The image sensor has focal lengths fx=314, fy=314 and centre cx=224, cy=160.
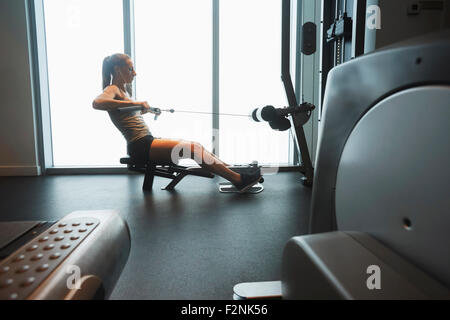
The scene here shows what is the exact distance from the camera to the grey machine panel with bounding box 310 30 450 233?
0.36 meters

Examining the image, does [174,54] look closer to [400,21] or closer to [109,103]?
[109,103]

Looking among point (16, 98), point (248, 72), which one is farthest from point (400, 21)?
point (16, 98)

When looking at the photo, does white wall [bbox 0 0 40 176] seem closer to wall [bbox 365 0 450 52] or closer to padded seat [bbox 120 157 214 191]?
padded seat [bbox 120 157 214 191]

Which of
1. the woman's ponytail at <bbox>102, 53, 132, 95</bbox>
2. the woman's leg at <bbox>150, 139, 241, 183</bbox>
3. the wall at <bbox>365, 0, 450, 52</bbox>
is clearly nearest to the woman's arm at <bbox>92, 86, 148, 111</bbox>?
the woman's ponytail at <bbox>102, 53, 132, 95</bbox>

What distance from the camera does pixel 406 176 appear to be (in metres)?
0.39

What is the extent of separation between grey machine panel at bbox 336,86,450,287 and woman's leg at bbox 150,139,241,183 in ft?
6.61

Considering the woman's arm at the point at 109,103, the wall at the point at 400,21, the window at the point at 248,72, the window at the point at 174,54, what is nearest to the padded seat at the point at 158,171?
the woman's arm at the point at 109,103

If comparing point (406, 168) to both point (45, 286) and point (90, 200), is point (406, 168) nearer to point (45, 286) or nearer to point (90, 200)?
point (45, 286)

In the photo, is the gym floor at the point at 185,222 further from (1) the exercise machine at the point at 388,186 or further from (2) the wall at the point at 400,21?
(2) the wall at the point at 400,21

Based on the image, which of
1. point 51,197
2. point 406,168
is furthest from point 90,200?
point 406,168

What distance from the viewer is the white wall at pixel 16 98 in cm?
324

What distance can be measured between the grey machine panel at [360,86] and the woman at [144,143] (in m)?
1.89

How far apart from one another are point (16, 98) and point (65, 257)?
3678mm
